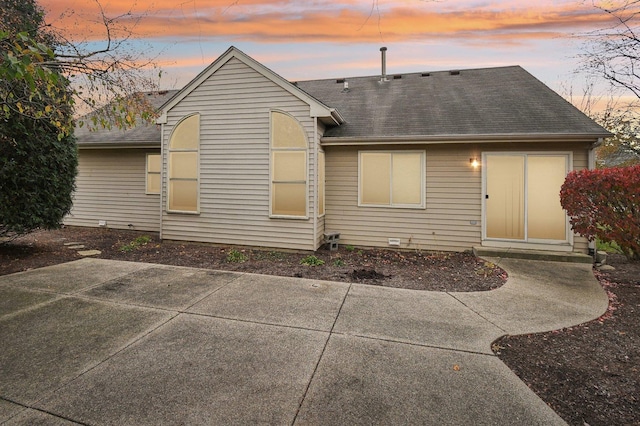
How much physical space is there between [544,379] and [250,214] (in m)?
6.61

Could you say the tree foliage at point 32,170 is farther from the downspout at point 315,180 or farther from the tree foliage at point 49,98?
the downspout at point 315,180

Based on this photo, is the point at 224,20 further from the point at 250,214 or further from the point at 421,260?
the point at 421,260

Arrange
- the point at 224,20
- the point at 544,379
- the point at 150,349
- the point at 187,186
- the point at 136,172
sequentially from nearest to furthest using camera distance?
the point at 544,379
the point at 150,349
the point at 224,20
the point at 187,186
the point at 136,172

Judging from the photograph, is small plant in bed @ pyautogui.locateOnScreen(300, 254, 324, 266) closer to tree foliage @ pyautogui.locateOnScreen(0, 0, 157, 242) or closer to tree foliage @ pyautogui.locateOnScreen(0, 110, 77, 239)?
tree foliage @ pyautogui.locateOnScreen(0, 0, 157, 242)

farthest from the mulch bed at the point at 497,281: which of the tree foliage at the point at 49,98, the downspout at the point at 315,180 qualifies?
the tree foliage at the point at 49,98

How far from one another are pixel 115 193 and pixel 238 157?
18.2ft

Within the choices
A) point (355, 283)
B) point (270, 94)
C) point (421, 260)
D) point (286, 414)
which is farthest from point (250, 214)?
point (286, 414)

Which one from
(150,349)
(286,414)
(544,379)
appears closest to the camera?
(286,414)

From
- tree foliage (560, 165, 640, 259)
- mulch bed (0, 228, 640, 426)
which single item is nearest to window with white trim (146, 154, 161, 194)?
mulch bed (0, 228, 640, 426)

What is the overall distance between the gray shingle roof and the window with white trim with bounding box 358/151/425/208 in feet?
2.12

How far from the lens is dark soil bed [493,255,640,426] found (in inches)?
90.6

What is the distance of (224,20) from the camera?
4148 millimetres

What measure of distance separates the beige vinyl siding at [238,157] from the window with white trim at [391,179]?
62.9 inches

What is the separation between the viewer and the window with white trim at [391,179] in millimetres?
7863
